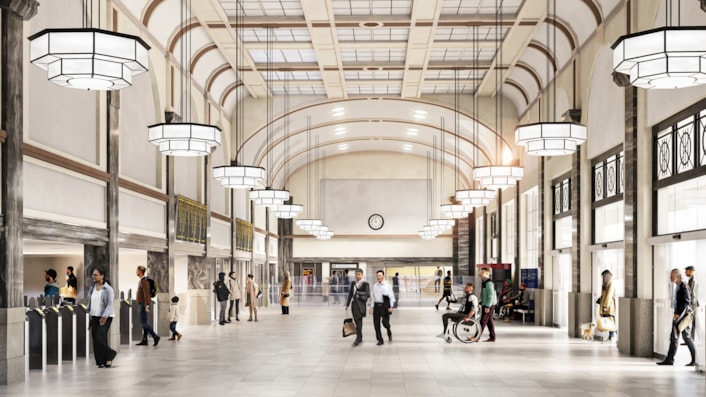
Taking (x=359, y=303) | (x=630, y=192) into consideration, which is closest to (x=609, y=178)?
(x=630, y=192)

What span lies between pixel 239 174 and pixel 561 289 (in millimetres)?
9360

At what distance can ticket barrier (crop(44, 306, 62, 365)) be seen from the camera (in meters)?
13.2

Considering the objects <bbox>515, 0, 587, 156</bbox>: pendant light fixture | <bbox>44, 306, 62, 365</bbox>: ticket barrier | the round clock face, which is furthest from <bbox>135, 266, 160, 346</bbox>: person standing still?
the round clock face

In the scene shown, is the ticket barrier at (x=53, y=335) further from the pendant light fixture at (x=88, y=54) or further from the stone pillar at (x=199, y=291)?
the stone pillar at (x=199, y=291)

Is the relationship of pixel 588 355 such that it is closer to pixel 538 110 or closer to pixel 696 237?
pixel 696 237

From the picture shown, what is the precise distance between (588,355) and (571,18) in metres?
7.96

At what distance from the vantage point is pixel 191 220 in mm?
22438

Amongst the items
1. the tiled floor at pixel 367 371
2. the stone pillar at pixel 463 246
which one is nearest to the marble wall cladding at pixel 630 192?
the tiled floor at pixel 367 371

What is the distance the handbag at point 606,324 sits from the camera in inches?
648

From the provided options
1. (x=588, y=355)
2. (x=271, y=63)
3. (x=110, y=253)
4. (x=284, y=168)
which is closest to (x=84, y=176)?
(x=110, y=253)

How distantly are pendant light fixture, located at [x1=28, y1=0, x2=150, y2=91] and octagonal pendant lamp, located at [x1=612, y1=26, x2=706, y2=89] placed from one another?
537cm

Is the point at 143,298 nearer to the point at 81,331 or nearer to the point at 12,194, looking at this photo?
the point at 81,331

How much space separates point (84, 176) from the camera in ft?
47.4

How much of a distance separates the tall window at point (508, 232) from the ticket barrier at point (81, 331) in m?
19.2
